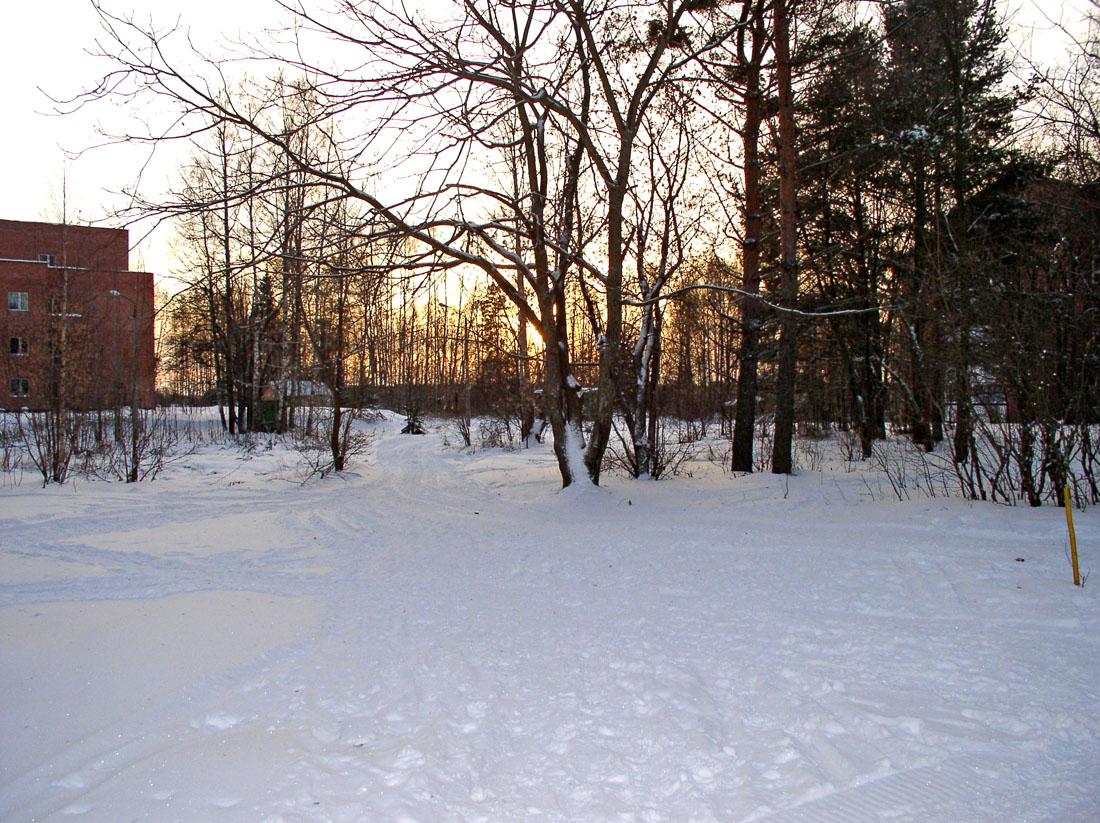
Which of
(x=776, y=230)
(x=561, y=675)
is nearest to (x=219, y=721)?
(x=561, y=675)

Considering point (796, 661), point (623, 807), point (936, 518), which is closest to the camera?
point (623, 807)

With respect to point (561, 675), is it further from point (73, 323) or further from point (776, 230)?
point (73, 323)

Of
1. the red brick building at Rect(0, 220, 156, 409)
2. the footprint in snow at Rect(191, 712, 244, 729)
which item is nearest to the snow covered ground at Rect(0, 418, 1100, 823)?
the footprint in snow at Rect(191, 712, 244, 729)

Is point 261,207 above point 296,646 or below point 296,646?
above

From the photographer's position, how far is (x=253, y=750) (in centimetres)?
287

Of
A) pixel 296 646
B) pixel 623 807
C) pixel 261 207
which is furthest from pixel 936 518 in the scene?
pixel 261 207

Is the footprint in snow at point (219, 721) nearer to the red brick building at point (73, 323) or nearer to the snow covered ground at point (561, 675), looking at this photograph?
the snow covered ground at point (561, 675)

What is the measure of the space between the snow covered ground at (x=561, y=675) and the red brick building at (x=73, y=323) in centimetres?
424

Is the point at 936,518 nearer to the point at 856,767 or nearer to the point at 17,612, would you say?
the point at 856,767

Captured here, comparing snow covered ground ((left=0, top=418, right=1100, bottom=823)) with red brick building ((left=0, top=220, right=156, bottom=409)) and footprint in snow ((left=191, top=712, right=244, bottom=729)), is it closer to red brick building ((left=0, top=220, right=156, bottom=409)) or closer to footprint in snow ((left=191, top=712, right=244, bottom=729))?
footprint in snow ((left=191, top=712, right=244, bottom=729))

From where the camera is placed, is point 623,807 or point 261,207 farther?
point 261,207

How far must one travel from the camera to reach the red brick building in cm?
1408

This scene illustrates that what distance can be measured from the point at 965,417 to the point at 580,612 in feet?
19.5

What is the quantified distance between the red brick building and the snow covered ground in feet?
13.9
